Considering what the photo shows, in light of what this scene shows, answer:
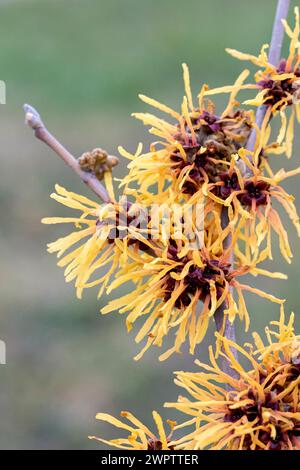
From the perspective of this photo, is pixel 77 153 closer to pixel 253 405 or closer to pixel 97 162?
pixel 97 162

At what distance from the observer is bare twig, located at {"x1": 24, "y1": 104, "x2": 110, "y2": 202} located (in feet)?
3.82

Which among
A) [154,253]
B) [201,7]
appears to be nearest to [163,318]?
[154,253]

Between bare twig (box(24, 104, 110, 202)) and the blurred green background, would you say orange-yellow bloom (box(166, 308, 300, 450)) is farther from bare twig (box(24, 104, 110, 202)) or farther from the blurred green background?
the blurred green background

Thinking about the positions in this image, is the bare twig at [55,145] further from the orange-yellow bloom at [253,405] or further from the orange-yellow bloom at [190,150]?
the orange-yellow bloom at [253,405]

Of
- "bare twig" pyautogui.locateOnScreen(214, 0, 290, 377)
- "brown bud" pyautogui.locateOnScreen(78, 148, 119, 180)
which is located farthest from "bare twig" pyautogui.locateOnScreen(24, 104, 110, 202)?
"bare twig" pyautogui.locateOnScreen(214, 0, 290, 377)

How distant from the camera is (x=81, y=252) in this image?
116cm

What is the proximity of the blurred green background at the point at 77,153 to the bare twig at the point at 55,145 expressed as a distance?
200cm

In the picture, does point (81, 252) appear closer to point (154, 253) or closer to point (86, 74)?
point (154, 253)

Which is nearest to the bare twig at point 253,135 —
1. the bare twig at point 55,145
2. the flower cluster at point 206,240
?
the flower cluster at point 206,240

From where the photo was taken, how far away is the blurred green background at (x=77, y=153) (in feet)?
10.8

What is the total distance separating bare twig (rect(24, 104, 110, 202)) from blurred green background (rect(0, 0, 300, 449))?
6.57ft

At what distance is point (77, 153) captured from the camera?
511 cm
